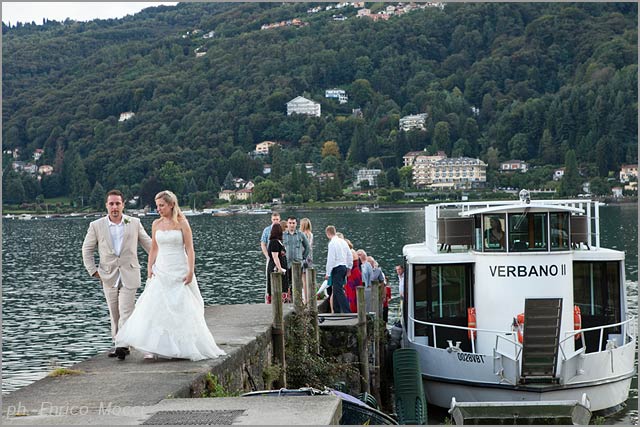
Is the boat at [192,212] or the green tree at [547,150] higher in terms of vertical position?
the green tree at [547,150]

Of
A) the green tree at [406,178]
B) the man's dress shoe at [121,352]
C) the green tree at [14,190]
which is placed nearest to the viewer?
the man's dress shoe at [121,352]

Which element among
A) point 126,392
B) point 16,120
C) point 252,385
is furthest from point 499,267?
point 16,120

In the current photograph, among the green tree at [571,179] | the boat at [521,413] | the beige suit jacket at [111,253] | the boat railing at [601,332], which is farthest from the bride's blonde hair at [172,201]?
the green tree at [571,179]

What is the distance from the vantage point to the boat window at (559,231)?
1586cm

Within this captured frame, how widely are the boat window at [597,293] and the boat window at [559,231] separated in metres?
1.32

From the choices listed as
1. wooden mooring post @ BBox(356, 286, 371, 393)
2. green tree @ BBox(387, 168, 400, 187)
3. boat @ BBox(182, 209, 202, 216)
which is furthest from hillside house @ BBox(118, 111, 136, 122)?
wooden mooring post @ BBox(356, 286, 371, 393)

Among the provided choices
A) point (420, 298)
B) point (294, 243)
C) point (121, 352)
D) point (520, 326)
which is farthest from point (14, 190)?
point (121, 352)

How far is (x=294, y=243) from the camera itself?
17.3m

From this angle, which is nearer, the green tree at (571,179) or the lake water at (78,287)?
the lake water at (78,287)

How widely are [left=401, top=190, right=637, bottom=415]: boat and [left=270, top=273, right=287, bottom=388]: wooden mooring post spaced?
3767 millimetres

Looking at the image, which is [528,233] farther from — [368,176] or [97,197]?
[368,176]

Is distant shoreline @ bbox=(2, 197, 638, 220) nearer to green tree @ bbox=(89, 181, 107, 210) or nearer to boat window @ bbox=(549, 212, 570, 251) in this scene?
green tree @ bbox=(89, 181, 107, 210)

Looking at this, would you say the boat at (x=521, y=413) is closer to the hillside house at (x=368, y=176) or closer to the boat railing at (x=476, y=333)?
the boat railing at (x=476, y=333)

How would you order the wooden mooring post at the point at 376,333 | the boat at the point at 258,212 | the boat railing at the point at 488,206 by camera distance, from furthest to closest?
the boat at the point at 258,212, the boat railing at the point at 488,206, the wooden mooring post at the point at 376,333
